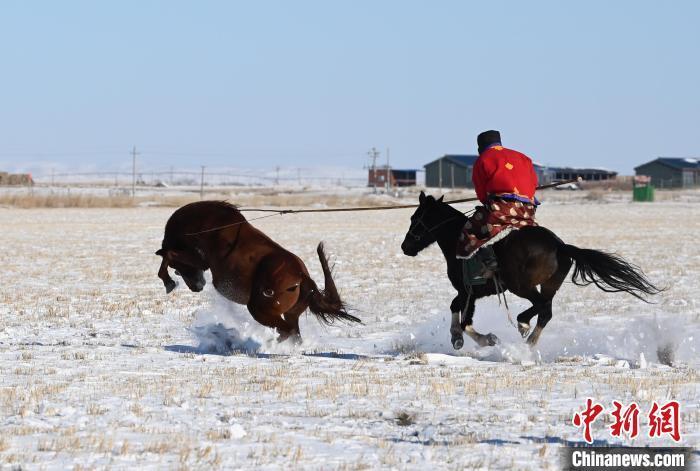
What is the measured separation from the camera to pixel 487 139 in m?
10.5

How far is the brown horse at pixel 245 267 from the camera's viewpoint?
10.3 m

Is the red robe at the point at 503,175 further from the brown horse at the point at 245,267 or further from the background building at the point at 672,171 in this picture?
the background building at the point at 672,171

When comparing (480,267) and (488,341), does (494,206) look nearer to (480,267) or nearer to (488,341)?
(480,267)

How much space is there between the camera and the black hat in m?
10.5

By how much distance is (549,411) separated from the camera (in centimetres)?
730

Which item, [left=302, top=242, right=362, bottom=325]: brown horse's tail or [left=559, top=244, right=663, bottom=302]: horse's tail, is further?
[left=302, top=242, right=362, bottom=325]: brown horse's tail

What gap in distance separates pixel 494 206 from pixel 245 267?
7.73ft

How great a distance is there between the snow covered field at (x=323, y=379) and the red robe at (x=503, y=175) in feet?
4.64

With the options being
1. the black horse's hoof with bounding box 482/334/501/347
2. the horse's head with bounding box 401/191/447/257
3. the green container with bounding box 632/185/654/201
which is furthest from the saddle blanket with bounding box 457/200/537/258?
the green container with bounding box 632/185/654/201

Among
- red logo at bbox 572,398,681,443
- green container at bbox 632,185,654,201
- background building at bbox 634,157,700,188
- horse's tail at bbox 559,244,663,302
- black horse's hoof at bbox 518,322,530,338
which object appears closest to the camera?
red logo at bbox 572,398,681,443

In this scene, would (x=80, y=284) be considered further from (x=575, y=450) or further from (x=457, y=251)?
(x=575, y=450)

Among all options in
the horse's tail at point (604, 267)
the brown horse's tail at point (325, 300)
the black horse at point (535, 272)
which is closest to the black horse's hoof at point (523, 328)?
the black horse at point (535, 272)

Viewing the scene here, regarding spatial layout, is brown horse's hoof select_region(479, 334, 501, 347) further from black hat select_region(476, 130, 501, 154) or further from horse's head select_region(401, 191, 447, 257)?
black hat select_region(476, 130, 501, 154)

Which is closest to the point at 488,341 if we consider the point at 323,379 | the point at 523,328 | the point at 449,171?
Result: the point at 523,328
